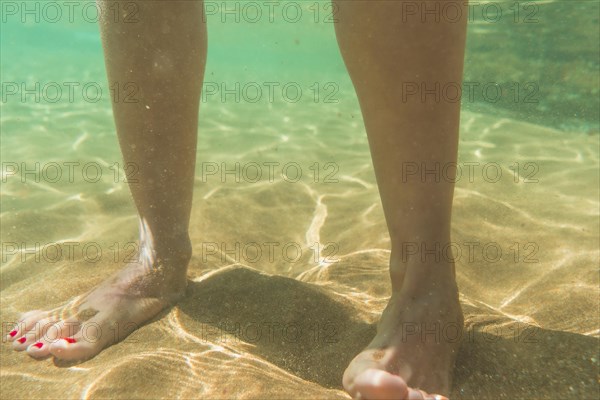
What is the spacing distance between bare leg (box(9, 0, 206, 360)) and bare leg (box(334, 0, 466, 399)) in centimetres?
85

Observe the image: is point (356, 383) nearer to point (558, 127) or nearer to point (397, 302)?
point (397, 302)

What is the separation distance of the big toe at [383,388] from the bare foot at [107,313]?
1.23m

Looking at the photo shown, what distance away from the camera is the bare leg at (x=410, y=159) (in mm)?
1434

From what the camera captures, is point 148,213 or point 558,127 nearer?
point 148,213

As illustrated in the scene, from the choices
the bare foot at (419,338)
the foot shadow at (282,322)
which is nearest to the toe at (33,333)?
the foot shadow at (282,322)

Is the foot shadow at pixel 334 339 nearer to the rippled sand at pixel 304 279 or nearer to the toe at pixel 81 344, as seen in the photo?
the rippled sand at pixel 304 279

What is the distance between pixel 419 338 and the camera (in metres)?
1.56

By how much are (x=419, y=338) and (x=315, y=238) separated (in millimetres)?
1956

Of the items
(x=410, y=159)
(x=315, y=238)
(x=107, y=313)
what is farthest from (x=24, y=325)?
(x=315, y=238)

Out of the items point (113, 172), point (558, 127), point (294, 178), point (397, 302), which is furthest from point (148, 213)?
point (558, 127)

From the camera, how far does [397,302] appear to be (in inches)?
65.4

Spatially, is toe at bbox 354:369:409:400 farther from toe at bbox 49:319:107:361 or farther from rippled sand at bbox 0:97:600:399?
toe at bbox 49:319:107:361

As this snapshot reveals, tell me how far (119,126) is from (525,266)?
2652 mm

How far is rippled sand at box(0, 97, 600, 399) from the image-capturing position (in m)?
1.54
